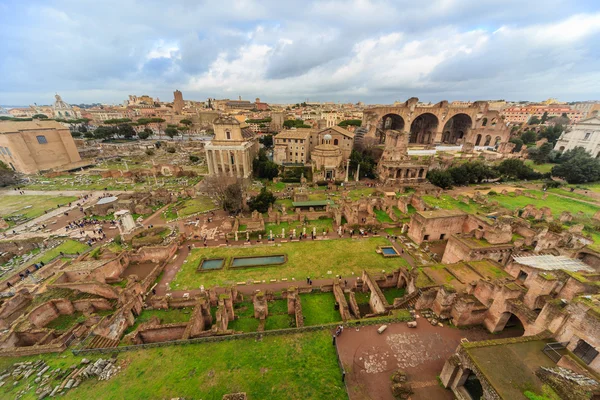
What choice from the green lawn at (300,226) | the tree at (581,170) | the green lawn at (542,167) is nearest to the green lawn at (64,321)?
the green lawn at (300,226)

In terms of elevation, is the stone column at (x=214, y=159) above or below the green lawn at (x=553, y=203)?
above

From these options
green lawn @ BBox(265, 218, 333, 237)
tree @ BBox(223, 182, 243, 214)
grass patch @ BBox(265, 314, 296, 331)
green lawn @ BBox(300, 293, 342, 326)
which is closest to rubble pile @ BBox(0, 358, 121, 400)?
grass patch @ BBox(265, 314, 296, 331)

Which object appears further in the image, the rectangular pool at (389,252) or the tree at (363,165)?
the tree at (363,165)

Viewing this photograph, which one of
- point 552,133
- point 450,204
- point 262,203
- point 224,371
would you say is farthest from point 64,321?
point 552,133

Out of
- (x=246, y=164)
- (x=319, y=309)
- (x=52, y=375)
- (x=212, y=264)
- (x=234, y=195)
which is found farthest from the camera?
(x=246, y=164)

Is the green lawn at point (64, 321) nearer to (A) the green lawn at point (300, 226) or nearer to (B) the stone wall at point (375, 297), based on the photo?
(A) the green lawn at point (300, 226)

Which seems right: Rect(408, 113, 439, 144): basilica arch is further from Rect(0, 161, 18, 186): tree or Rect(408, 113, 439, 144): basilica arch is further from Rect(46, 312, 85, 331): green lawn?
Rect(0, 161, 18, 186): tree

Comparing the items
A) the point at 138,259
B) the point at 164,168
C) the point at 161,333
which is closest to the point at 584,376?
the point at 161,333

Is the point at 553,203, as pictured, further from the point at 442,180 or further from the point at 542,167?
the point at 542,167
